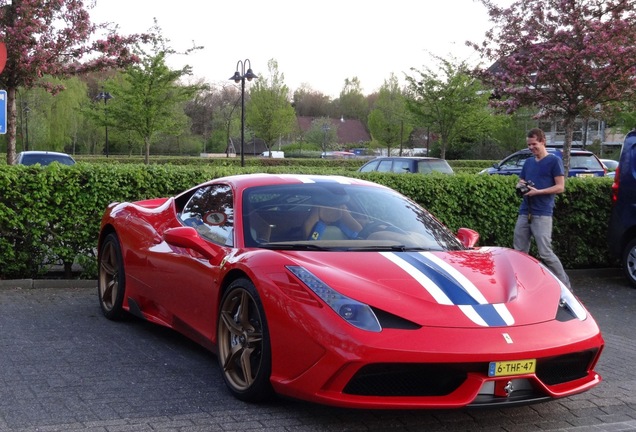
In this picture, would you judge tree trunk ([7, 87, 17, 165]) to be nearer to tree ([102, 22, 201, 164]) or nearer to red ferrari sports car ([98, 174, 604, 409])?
red ferrari sports car ([98, 174, 604, 409])

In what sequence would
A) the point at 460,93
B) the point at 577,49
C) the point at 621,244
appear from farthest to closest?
the point at 460,93
the point at 577,49
the point at 621,244

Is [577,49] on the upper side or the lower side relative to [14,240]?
upper

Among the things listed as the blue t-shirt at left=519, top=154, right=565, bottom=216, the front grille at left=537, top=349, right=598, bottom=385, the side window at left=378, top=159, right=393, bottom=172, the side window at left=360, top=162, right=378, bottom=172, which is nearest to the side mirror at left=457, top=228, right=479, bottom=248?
the front grille at left=537, top=349, right=598, bottom=385

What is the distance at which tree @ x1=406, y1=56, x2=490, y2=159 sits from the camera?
33.7 meters

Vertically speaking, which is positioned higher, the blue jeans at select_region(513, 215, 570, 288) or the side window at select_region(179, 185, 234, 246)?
the side window at select_region(179, 185, 234, 246)

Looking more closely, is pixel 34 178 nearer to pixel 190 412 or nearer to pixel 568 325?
pixel 190 412

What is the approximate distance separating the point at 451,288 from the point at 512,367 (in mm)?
581

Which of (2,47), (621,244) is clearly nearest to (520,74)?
(621,244)

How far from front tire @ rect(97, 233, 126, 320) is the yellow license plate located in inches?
144

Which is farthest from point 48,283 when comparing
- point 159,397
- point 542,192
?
point 542,192

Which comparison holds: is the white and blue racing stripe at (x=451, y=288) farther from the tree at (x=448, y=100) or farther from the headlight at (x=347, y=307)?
the tree at (x=448, y=100)

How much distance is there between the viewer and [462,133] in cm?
3650

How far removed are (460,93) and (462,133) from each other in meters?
3.05

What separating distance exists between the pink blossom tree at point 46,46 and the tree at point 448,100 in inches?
823
